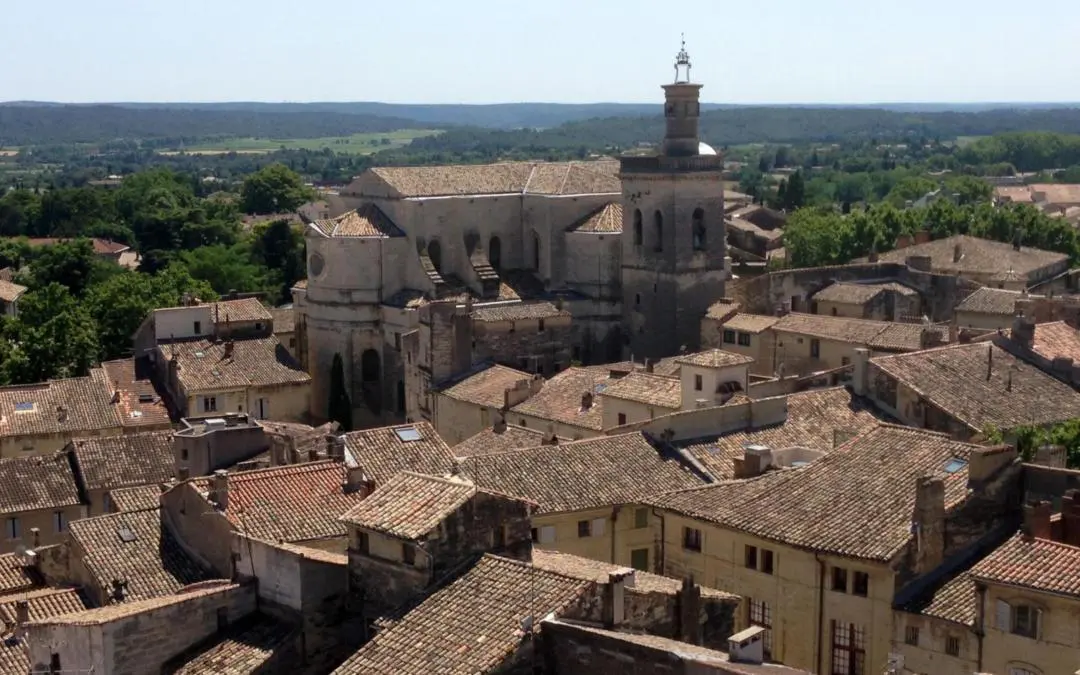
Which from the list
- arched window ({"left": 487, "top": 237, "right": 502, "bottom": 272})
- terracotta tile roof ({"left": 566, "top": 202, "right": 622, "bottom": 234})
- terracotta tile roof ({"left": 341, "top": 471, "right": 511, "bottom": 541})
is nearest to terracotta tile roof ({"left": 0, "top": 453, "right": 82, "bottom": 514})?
terracotta tile roof ({"left": 341, "top": 471, "right": 511, "bottom": 541})

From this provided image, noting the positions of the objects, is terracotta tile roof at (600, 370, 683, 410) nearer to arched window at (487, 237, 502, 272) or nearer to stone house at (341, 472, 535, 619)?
stone house at (341, 472, 535, 619)

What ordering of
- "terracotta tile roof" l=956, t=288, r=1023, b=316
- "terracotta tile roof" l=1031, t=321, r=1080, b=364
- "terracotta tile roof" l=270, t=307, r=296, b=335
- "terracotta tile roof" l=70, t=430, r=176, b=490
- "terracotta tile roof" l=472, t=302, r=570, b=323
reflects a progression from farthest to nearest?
"terracotta tile roof" l=270, t=307, r=296, b=335 < "terracotta tile roof" l=956, t=288, r=1023, b=316 < "terracotta tile roof" l=472, t=302, r=570, b=323 < "terracotta tile roof" l=1031, t=321, r=1080, b=364 < "terracotta tile roof" l=70, t=430, r=176, b=490

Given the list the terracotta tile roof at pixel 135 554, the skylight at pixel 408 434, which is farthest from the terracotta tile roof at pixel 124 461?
the terracotta tile roof at pixel 135 554

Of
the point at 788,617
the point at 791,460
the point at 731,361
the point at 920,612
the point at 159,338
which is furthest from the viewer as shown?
the point at 159,338

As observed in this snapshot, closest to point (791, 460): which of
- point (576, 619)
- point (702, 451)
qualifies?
point (702, 451)

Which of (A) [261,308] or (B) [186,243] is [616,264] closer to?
(A) [261,308]

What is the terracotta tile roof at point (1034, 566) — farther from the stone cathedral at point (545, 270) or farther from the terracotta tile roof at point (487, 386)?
the stone cathedral at point (545, 270)

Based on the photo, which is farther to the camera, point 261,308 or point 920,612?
point 261,308
